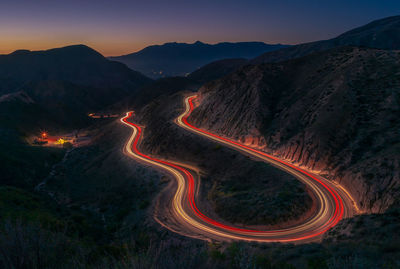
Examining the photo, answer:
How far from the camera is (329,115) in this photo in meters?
43.4

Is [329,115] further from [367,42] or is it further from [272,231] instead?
[367,42]

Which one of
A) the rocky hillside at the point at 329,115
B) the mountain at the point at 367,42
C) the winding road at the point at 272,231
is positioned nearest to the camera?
the winding road at the point at 272,231

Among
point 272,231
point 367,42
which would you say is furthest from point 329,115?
point 367,42

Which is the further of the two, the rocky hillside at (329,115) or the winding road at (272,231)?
the rocky hillside at (329,115)

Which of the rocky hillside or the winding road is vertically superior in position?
the rocky hillside

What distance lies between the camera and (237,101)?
64.7 m

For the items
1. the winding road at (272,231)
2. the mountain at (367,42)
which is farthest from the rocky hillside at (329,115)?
the mountain at (367,42)

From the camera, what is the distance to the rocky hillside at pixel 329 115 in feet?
103

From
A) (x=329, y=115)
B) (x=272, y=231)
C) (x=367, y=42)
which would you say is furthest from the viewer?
(x=367, y=42)

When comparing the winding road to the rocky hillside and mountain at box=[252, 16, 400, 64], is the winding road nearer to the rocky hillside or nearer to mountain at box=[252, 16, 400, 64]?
the rocky hillside

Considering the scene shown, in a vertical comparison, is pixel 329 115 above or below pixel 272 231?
above

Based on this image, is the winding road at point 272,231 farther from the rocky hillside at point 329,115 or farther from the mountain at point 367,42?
the mountain at point 367,42

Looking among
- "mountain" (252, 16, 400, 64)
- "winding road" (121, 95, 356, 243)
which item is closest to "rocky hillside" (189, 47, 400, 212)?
"winding road" (121, 95, 356, 243)

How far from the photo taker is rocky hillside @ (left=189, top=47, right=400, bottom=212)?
31.5 m
